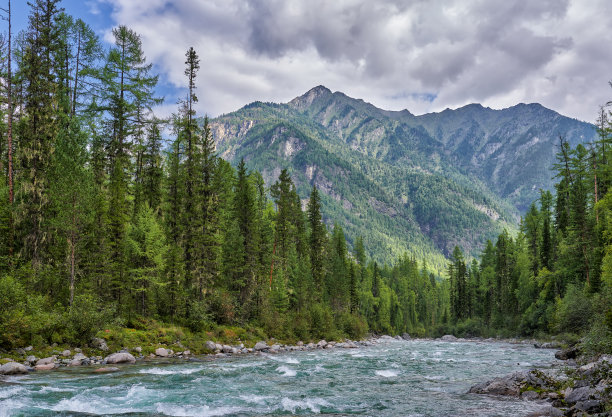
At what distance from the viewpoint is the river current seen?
14.3 metres

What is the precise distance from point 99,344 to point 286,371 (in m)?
12.8

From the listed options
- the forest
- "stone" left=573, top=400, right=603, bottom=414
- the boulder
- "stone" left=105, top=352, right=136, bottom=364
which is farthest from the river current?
the boulder

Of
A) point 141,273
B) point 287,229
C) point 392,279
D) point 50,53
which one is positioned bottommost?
point 392,279

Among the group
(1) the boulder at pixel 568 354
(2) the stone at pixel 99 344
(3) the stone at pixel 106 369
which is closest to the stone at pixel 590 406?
(3) the stone at pixel 106 369

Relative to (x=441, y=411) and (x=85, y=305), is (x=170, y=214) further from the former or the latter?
(x=441, y=411)

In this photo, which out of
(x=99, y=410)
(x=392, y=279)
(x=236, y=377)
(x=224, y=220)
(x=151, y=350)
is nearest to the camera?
(x=99, y=410)

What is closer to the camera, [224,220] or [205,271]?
[205,271]

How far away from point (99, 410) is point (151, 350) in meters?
15.9

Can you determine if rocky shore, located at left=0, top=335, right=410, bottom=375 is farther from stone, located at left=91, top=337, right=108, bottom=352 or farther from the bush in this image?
the bush

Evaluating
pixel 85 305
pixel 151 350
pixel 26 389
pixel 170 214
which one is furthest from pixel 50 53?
pixel 26 389

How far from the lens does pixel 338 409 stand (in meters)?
15.3

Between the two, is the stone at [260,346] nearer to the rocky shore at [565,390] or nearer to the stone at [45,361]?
the stone at [45,361]

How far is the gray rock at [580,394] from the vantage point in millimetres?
13102

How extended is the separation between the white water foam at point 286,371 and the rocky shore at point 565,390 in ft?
35.2
